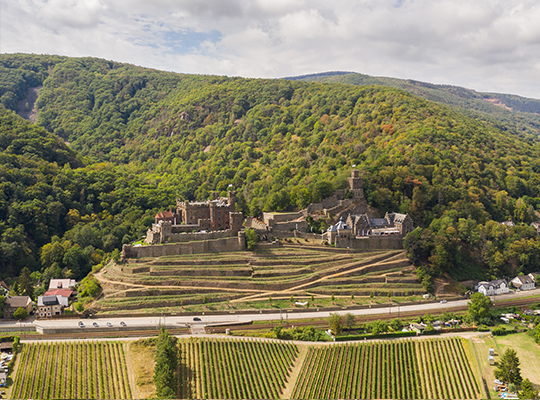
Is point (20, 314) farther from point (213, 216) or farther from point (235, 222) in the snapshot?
point (235, 222)

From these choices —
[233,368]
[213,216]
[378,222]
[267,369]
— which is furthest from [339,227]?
[233,368]

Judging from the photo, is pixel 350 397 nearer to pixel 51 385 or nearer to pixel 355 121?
pixel 51 385

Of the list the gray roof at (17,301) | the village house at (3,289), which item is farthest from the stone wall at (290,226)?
the village house at (3,289)

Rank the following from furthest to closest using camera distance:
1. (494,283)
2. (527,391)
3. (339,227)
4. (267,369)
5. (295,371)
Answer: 1. (339,227)
2. (494,283)
3. (295,371)
4. (267,369)
5. (527,391)

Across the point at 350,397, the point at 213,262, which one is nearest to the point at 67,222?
the point at 213,262

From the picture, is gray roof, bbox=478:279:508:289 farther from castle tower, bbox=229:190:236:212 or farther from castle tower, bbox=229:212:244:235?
castle tower, bbox=229:190:236:212
